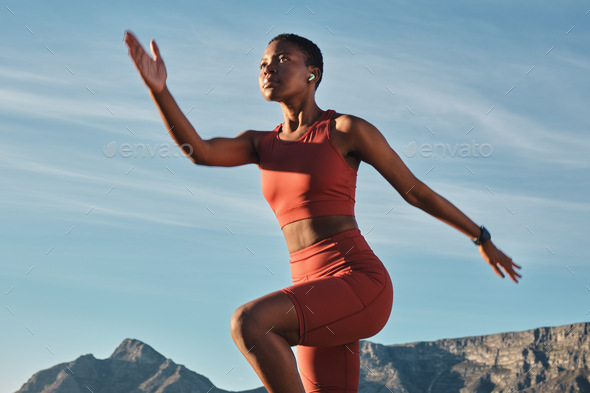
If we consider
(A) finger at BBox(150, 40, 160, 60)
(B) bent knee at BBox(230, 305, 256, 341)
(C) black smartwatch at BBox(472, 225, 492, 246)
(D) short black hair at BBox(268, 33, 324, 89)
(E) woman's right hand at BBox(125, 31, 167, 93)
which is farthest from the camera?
(C) black smartwatch at BBox(472, 225, 492, 246)

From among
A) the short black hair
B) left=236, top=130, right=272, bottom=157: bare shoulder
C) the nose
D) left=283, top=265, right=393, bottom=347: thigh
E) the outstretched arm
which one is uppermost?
the short black hair

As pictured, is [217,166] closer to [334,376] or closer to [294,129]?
[294,129]

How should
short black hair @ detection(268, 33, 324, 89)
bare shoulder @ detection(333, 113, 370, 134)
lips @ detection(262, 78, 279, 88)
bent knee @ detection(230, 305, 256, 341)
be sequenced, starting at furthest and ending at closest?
short black hair @ detection(268, 33, 324, 89) < lips @ detection(262, 78, 279, 88) < bare shoulder @ detection(333, 113, 370, 134) < bent knee @ detection(230, 305, 256, 341)

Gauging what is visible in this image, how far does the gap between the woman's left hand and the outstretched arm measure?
1.08ft

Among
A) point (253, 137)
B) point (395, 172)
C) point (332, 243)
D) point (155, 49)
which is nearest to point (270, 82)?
point (253, 137)

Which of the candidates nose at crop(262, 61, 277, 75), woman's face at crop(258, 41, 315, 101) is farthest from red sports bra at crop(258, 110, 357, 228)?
nose at crop(262, 61, 277, 75)

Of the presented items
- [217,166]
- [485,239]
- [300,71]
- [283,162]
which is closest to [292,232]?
[283,162]

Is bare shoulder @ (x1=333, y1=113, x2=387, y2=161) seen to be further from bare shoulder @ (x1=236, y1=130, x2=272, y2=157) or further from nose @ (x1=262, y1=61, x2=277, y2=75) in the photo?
bare shoulder @ (x1=236, y1=130, x2=272, y2=157)

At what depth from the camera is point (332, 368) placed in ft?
16.7

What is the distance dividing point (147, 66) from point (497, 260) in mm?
3100

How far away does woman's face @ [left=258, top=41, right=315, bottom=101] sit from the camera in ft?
17.0

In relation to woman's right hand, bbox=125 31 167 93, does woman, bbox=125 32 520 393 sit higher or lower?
lower

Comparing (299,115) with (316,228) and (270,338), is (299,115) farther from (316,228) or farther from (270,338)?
(270,338)

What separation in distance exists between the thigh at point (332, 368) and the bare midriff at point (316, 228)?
0.79 metres
